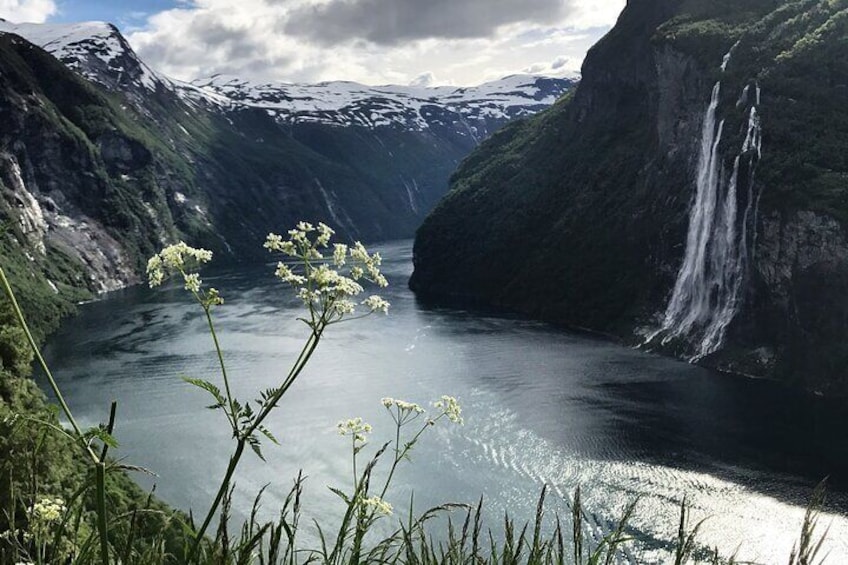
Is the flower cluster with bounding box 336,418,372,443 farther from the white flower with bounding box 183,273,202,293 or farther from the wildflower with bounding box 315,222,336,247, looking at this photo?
the white flower with bounding box 183,273,202,293

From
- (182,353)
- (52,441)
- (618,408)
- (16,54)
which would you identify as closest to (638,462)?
(618,408)

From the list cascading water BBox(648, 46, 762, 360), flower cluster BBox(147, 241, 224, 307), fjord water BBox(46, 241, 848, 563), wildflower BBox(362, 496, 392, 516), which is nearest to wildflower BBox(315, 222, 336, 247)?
flower cluster BBox(147, 241, 224, 307)

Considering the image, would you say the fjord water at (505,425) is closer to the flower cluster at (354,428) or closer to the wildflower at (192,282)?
the flower cluster at (354,428)

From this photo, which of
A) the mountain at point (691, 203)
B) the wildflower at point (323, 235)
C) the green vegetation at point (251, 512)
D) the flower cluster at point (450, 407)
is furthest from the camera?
the mountain at point (691, 203)

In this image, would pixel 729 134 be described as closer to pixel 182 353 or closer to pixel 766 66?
pixel 766 66

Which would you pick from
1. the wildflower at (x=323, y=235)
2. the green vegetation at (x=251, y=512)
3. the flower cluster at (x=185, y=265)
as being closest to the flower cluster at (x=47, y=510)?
the green vegetation at (x=251, y=512)

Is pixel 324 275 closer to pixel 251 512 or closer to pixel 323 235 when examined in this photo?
pixel 323 235

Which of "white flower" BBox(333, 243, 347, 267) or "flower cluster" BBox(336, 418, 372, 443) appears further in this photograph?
"flower cluster" BBox(336, 418, 372, 443)
